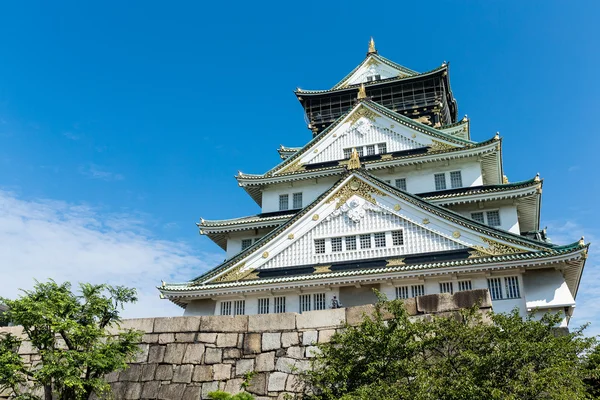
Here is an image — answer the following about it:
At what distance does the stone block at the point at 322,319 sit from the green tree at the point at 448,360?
50 centimetres

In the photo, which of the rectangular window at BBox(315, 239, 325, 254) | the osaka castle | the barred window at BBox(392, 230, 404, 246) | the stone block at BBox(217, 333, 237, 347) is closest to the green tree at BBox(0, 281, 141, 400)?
the stone block at BBox(217, 333, 237, 347)

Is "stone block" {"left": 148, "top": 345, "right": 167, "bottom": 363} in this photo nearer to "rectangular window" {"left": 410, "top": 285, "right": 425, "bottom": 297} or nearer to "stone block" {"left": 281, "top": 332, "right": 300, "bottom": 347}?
"stone block" {"left": 281, "top": 332, "right": 300, "bottom": 347}

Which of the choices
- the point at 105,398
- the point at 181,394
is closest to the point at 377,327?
the point at 181,394

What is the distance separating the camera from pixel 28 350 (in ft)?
45.7

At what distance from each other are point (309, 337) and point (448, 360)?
11.8 ft

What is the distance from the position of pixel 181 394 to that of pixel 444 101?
29.1 m

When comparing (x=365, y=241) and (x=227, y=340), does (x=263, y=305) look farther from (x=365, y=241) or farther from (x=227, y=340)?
(x=227, y=340)

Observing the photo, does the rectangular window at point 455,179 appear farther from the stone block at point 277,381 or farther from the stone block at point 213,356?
the stone block at point 213,356

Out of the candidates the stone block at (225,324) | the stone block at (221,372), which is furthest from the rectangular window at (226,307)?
the stone block at (221,372)

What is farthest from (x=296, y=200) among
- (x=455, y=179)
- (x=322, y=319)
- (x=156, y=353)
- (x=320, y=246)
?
(x=322, y=319)

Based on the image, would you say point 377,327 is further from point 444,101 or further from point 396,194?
point 444,101

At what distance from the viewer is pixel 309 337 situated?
12055 mm

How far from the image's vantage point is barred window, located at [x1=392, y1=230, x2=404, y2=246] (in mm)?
21406

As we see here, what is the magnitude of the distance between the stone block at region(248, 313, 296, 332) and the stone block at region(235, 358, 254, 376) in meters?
0.75
